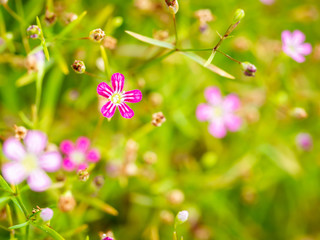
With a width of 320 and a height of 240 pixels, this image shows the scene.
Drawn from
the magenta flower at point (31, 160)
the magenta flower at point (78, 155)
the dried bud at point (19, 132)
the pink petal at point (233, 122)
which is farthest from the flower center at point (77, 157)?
the pink petal at point (233, 122)

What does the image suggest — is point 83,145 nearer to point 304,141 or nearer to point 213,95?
point 213,95

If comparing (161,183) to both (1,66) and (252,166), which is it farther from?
(1,66)

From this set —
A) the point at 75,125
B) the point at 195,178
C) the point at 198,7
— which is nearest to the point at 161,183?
the point at 195,178

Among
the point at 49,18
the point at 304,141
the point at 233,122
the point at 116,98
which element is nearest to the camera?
the point at 116,98

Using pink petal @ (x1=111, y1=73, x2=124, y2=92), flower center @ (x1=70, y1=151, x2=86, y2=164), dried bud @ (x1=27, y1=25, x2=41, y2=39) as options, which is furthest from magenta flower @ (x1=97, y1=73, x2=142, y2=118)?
flower center @ (x1=70, y1=151, x2=86, y2=164)

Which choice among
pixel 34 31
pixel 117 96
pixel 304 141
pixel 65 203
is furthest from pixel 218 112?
pixel 34 31

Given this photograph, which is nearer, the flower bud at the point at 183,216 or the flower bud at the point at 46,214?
the flower bud at the point at 46,214

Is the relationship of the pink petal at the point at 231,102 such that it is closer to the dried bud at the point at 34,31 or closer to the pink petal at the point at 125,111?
the pink petal at the point at 125,111
